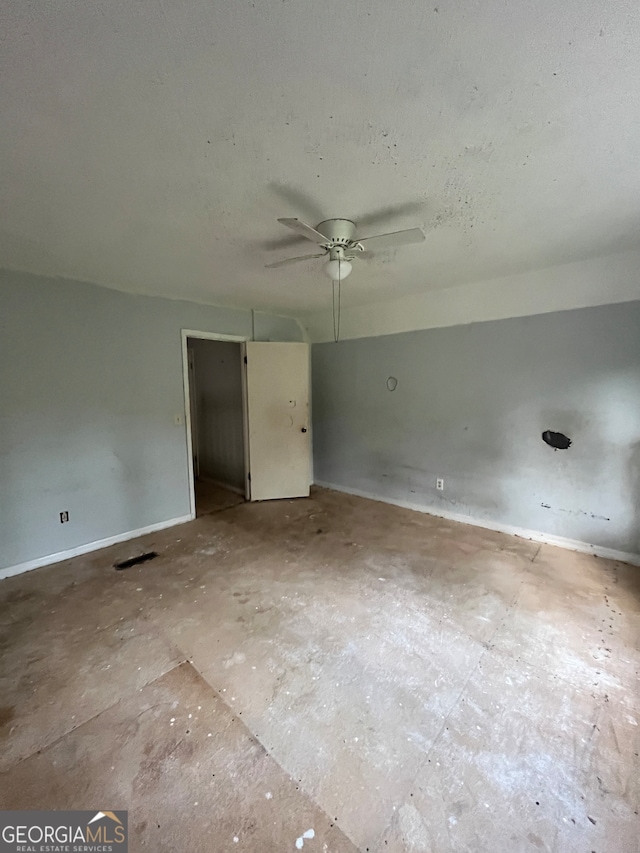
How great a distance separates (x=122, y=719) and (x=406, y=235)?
262 centimetres

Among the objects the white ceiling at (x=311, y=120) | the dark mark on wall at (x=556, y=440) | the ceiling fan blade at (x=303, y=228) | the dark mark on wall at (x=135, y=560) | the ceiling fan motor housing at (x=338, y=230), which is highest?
the white ceiling at (x=311, y=120)

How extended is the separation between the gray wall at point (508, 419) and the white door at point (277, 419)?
551 millimetres

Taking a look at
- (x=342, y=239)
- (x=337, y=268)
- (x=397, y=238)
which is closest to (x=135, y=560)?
(x=337, y=268)

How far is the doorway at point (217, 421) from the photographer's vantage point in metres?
4.62

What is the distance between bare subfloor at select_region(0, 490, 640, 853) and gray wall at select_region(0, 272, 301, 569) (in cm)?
51

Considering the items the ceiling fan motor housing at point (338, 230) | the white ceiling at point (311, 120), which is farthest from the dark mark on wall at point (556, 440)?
the ceiling fan motor housing at point (338, 230)

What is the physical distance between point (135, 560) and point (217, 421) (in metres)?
2.50

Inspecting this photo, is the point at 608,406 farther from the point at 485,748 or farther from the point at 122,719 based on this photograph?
the point at 122,719

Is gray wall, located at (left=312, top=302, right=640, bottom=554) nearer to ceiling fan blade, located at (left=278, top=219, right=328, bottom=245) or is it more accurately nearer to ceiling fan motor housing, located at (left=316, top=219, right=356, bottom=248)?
ceiling fan motor housing, located at (left=316, top=219, right=356, bottom=248)

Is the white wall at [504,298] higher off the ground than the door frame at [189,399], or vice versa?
the white wall at [504,298]

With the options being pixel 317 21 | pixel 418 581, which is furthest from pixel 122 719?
pixel 317 21

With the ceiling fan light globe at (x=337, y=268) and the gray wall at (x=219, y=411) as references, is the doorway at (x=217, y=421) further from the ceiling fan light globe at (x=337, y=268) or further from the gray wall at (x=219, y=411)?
the ceiling fan light globe at (x=337, y=268)

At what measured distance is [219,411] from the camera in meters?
5.09

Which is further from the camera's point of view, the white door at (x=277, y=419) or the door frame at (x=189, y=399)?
the white door at (x=277, y=419)
